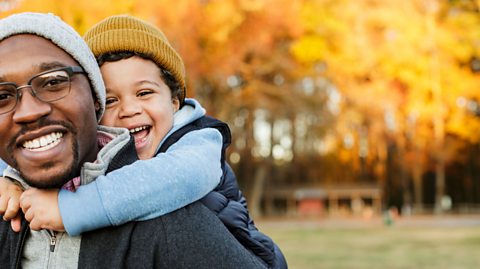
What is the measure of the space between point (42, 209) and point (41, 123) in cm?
21

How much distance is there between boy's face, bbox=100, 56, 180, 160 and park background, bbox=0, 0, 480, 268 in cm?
1390

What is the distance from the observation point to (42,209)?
1.61 metres

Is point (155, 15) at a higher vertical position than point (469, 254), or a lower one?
higher

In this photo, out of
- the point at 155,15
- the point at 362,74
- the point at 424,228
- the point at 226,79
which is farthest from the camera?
the point at 362,74

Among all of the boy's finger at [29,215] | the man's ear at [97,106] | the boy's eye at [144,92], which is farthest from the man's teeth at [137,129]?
the boy's finger at [29,215]

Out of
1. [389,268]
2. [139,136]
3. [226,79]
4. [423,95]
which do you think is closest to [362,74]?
[423,95]

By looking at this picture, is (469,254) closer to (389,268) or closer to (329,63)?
(389,268)

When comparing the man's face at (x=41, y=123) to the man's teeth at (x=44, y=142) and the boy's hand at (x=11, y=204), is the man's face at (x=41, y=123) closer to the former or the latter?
the man's teeth at (x=44, y=142)

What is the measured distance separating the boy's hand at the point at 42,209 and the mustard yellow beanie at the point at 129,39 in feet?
2.00

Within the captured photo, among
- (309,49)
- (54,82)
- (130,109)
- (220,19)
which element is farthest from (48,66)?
(309,49)

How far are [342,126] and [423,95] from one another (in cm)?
507

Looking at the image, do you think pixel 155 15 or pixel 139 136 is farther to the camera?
pixel 155 15

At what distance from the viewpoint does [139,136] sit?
7.27ft

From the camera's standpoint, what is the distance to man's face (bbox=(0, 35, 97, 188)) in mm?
1568
